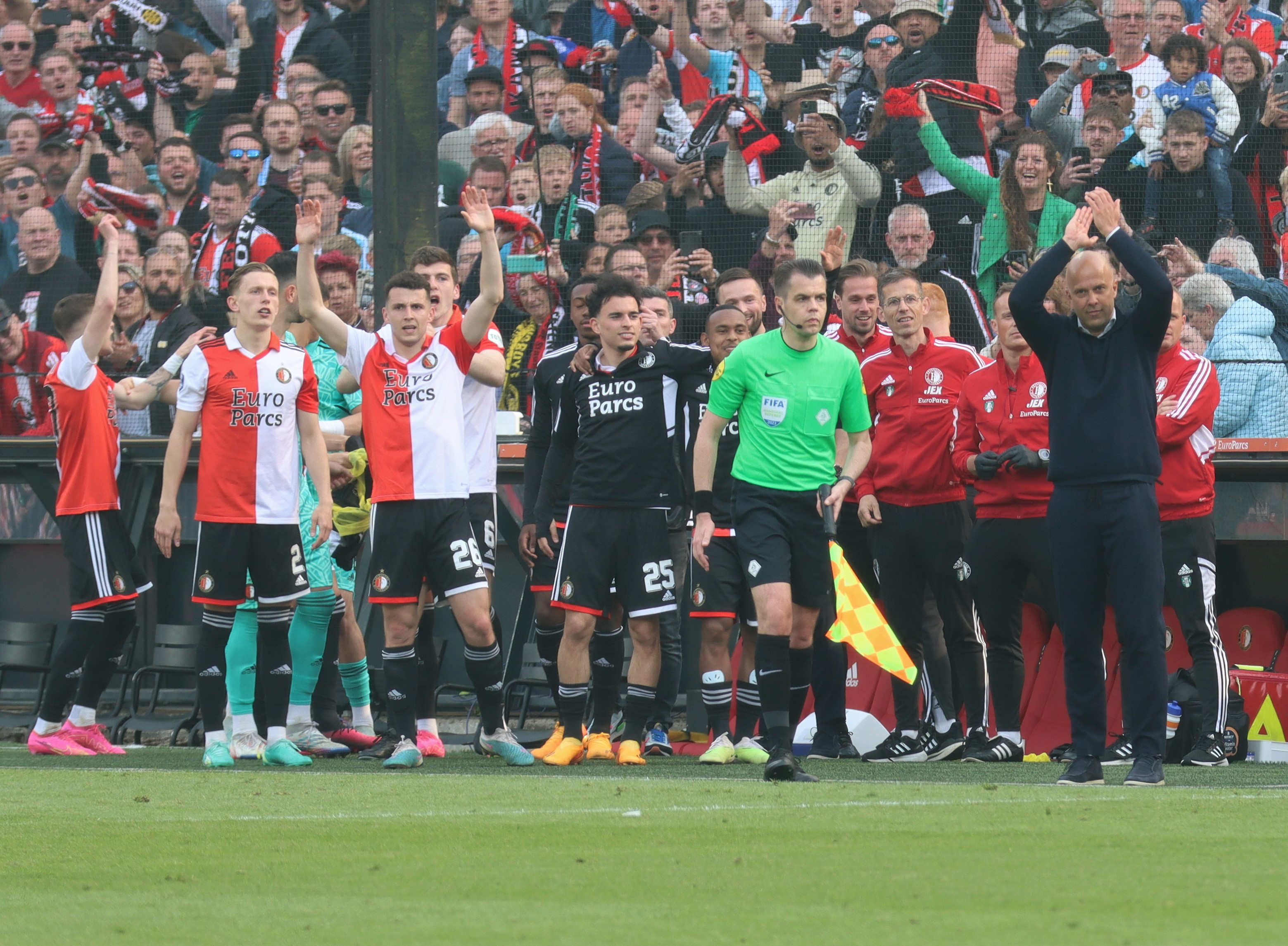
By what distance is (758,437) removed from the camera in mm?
6711

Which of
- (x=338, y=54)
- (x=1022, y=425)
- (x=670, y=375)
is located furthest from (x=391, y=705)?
(x=338, y=54)

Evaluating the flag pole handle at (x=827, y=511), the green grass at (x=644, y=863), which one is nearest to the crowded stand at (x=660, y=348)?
the flag pole handle at (x=827, y=511)

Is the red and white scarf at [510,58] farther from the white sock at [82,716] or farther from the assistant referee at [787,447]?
the assistant referee at [787,447]

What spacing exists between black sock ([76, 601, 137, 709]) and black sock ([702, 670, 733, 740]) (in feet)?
9.56

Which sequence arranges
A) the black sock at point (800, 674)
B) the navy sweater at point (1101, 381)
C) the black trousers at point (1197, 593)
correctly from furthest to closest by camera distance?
the black trousers at point (1197, 593)
the black sock at point (800, 674)
the navy sweater at point (1101, 381)

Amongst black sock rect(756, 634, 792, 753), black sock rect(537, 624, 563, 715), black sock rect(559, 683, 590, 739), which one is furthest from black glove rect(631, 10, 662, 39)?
black sock rect(756, 634, 792, 753)

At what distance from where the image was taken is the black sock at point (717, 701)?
25.9 feet

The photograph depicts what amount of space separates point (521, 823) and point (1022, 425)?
3.89 m

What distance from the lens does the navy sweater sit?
19.2 feet

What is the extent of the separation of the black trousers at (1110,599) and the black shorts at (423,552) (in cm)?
248

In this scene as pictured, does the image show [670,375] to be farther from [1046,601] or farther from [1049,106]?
[1049,106]

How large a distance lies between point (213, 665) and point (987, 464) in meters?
3.67

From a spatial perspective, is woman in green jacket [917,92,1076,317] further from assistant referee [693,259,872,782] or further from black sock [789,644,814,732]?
black sock [789,644,814,732]

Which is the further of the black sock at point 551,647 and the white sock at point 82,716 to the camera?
the black sock at point 551,647
